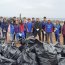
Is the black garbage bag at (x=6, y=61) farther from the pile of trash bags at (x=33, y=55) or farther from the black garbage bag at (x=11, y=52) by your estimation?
the black garbage bag at (x=11, y=52)

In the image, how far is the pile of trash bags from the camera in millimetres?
8344

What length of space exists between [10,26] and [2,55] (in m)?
5.72

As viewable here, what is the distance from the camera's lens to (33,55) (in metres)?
8.40

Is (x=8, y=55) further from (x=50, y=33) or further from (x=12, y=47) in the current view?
(x=50, y=33)

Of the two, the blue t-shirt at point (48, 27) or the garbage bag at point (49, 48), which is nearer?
the garbage bag at point (49, 48)

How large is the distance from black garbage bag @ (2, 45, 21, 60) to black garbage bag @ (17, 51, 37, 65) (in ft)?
1.06

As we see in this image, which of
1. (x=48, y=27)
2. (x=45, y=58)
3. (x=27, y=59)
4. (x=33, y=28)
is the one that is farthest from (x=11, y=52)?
(x=33, y=28)

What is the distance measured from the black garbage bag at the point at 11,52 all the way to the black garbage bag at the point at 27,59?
1.06 feet

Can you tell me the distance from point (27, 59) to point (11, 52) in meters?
0.78

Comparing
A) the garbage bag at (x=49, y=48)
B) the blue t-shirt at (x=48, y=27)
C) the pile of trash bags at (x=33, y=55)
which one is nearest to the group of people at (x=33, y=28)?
the blue t-shirt at (x=48, y=27)

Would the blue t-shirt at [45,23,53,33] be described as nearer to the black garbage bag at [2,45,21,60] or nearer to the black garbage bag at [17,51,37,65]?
the black garbage bag at [2,45,21,60]

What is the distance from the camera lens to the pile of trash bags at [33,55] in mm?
8344

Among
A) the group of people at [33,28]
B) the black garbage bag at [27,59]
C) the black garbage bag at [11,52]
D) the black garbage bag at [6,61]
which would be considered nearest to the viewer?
the black garbage bag at [27,59]

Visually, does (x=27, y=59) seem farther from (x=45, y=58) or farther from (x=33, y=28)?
(x=33, y=28)
